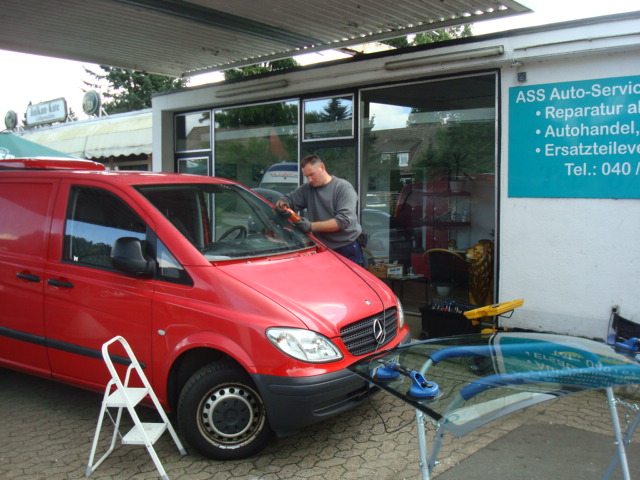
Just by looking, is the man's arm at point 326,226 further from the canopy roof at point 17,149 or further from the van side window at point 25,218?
the canopy roof at point 17,149

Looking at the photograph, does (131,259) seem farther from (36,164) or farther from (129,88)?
(129,88)

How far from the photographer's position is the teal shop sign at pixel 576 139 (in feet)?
18.1

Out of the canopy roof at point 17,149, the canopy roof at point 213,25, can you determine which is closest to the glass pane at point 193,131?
the canopy roof at point 213,25

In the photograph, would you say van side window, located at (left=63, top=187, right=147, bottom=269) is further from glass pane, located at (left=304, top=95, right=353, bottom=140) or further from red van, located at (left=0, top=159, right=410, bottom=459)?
Answer: glass pane, located at (left=304, top=95, right=353, bottom=140)

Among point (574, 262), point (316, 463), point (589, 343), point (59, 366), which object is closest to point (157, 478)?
point (316, 463)

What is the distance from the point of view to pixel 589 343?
2.63 m

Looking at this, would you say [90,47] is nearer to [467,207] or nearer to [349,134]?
[349,134]

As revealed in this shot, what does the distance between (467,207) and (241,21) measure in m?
3.81

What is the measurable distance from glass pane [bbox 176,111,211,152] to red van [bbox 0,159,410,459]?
15.7 feet

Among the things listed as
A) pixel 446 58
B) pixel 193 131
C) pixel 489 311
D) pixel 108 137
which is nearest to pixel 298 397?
pixel 489 311

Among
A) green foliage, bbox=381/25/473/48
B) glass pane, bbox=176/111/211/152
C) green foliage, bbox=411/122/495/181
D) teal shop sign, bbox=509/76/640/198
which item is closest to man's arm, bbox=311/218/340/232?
teal shop sign, bbox=509/76/640/198

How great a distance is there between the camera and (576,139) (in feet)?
19.0

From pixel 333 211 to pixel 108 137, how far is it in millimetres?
13675

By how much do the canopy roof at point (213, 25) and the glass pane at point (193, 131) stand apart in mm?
1082
